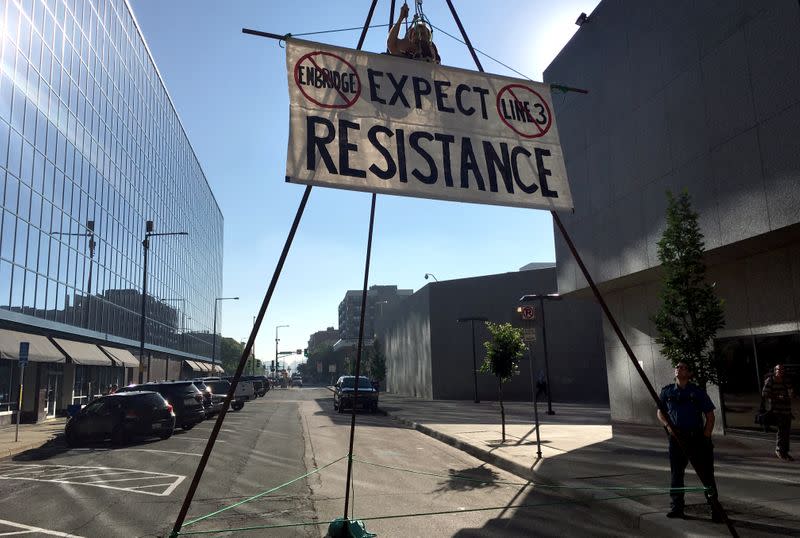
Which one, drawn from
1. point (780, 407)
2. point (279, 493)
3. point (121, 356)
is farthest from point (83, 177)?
point (780, 407)

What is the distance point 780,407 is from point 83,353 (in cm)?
3036

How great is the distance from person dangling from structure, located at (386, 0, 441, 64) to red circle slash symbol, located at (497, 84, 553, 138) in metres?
0.88

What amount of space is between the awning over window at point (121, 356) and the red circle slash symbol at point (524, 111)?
3480 cm

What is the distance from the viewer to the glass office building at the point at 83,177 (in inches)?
927

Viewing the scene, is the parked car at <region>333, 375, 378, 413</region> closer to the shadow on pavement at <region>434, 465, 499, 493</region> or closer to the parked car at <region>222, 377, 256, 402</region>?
the parked car at <region>222, 377, 256, 402</region>

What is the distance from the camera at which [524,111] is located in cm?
632

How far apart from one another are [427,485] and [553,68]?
14.4 meters

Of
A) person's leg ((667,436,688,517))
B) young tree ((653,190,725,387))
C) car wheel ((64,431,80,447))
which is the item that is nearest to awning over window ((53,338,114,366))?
car wheel ((64,431,80,447))

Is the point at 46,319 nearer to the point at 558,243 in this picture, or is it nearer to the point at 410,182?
the point at 558,243

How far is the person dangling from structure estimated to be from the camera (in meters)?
6.39

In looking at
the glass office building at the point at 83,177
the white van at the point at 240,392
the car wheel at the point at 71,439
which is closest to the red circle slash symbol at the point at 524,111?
the car wheel at the point at 71,439

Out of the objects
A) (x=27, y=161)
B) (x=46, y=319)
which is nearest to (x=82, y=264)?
(x=46, y=319)

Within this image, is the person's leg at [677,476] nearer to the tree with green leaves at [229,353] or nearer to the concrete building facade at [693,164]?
the concrete building facade at [693,164]

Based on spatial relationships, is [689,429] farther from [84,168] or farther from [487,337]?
[487,337]
